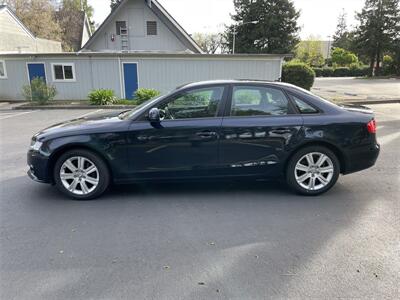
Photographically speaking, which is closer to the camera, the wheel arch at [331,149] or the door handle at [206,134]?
the door handle at [206,134]

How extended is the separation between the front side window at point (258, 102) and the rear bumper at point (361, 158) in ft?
3.62

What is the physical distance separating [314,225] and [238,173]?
1213mm

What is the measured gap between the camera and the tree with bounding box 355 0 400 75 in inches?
1703

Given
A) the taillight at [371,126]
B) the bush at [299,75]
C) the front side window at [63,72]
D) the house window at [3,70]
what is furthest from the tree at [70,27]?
the taillight at [371,126]

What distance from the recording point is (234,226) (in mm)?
3715

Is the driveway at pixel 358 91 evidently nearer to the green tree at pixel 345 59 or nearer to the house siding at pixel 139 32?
the house siding at pixel 139 32

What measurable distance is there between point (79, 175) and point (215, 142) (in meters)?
1.86

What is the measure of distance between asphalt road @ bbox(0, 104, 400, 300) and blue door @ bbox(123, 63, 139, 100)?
1434cm

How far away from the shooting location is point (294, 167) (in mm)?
4516

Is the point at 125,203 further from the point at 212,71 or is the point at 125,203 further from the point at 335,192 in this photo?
the point at 212,71

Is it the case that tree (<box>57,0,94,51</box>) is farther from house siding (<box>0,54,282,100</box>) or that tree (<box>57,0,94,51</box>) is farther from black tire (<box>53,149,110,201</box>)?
black tire (<box>53,149,110,201</box>)

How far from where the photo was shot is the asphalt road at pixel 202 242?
2684mm

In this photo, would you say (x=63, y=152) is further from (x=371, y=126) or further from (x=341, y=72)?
(x=341, y=72)

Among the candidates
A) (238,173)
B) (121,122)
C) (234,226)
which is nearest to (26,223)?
(121,122)
